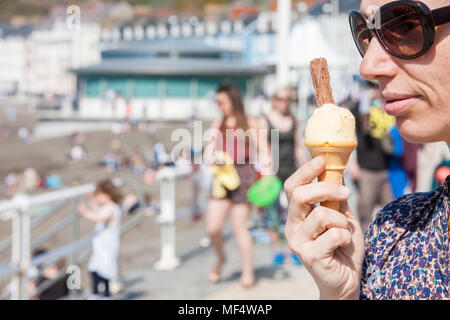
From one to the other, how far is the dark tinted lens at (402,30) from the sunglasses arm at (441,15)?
37 mm

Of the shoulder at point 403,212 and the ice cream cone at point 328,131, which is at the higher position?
the ice cream cone at point 328,131

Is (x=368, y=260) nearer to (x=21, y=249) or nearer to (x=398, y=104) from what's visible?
(x=398, y=104)

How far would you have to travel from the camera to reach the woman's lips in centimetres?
145

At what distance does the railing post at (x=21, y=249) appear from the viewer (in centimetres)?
445

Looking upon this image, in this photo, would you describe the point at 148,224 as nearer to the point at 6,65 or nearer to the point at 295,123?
the point at 295,123

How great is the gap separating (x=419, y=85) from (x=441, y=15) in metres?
0.16

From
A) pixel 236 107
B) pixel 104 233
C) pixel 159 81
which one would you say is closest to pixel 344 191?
pixel 104 233

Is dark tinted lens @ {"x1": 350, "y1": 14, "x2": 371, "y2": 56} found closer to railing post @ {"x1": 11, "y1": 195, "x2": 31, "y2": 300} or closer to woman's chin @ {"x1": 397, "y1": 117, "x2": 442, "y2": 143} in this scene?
woman's chin @ {"x1": 397, "y1": 117, "x2": 442, "y2": 143}

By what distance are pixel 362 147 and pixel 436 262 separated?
5.08m

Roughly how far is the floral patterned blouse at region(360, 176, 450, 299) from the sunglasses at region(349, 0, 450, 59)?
39cm

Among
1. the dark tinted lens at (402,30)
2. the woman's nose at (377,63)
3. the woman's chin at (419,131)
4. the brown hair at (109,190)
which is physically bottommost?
the brown hair at (109,190)

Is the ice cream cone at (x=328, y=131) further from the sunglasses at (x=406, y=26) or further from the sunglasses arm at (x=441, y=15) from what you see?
the sunglasses arm at (x=441, y=15)

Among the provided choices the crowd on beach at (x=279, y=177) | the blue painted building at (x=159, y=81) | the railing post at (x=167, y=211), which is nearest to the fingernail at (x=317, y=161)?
the crowd on beach at (x=279, y=177)

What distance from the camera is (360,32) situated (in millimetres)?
1633
